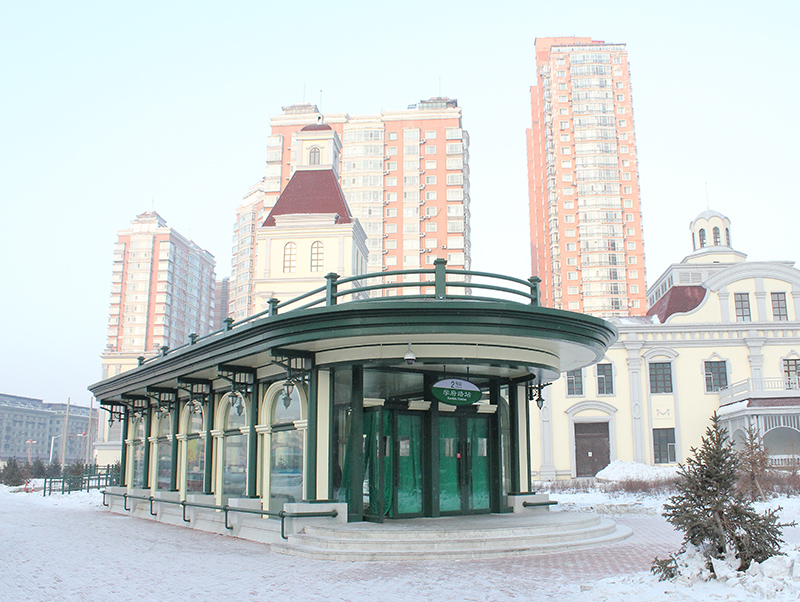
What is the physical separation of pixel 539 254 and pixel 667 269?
206ft

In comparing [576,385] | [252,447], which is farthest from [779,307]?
[252,447]

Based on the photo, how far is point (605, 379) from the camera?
3788 centimetres

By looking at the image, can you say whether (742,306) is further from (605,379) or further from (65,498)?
(65,498)

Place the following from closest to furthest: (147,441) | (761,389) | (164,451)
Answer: (164,451)
(147,441)
(761,389)

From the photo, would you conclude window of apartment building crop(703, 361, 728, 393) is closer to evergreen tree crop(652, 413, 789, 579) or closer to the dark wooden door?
the dark wooden door

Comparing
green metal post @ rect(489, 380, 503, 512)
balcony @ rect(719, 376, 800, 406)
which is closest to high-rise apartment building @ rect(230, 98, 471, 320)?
balcony @ rect(719, 376, 800, 406)

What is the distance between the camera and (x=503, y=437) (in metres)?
16.0

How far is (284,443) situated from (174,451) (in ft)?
21.6

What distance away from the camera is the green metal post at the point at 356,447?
1332 centimetres

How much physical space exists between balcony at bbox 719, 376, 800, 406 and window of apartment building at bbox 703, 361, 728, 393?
375 millimetres

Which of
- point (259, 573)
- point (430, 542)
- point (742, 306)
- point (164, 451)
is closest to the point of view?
point (259, 573)

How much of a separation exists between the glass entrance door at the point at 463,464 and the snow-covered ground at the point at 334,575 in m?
3.19

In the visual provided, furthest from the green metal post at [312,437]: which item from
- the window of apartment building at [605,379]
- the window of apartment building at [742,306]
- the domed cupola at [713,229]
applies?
the domed cupola at [713,229]

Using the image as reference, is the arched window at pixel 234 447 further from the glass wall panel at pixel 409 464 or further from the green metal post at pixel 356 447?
the glass wall panel at pixel 409 464
